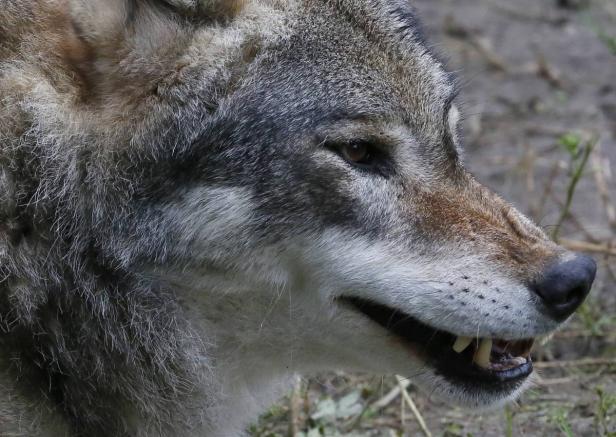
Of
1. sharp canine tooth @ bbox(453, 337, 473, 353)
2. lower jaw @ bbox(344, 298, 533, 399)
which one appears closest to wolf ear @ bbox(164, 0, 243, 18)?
lower jaw @ bbox(344, 298, 533, 399)

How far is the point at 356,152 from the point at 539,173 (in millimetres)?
3925

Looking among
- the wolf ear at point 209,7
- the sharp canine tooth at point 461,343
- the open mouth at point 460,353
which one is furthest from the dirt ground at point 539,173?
the wolf ear at point 209,7

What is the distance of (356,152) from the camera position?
11.7 feet

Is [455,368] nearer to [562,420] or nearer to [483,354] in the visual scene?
[483,354]

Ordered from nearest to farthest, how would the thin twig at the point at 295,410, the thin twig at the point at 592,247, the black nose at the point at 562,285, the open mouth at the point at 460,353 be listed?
the black nose at the point at 562,285, the open mouth at the point at 460,353, the thin twig at the point at 295,410, the thin twig at the point at 592,247

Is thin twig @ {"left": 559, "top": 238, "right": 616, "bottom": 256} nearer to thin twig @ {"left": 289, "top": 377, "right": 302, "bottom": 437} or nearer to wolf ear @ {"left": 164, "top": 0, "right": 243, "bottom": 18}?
thin twig @ {"left": 289, "top": 377, "right": 302, "bottom": 437}

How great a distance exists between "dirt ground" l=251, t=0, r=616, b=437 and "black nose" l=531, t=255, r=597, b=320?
86cm

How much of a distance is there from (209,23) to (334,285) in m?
0.93

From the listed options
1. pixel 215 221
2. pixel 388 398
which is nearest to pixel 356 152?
pixel 215 221

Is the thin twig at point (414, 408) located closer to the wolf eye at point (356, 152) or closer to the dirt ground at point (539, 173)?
the dirt ground at point (539, 173)

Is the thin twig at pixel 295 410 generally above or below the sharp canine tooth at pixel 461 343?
below

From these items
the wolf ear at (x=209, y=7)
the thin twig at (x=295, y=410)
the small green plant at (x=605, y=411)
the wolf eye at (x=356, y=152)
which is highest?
the wolf ear at (x=209, y=7)

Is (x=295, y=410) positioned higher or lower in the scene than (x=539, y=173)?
higher

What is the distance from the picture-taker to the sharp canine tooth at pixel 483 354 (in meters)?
3.65
